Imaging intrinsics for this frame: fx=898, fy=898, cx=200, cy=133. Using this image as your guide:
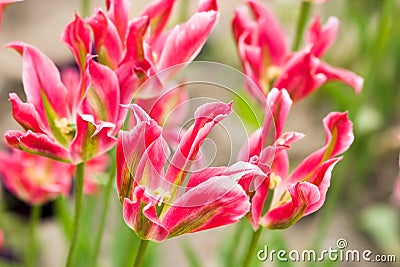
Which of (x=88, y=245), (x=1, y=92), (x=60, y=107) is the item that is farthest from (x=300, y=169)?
(x=1, y=92)

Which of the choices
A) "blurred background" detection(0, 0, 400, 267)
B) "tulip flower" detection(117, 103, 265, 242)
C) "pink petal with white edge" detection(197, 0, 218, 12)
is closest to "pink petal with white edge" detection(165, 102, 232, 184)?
"tulip flower" detection(117, 103, 265, 242)

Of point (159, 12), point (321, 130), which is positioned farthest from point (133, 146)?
point (321, 130)

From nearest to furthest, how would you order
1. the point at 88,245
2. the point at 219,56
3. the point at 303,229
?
1. the point at 88,245
2. the point at 303,229
3. the point at 219,56

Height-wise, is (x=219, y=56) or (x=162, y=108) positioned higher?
(x=162, y=108)

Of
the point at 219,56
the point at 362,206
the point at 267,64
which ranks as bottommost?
the point at 362,206

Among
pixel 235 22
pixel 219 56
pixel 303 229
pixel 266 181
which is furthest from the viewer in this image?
pixel 219 56

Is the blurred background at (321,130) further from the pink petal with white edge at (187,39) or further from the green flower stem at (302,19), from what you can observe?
the pink petal with white edge at (187,39)

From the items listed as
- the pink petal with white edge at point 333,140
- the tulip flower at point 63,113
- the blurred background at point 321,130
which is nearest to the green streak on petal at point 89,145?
the tulip flower at point 63,113

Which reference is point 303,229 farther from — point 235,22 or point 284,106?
point 284,106
